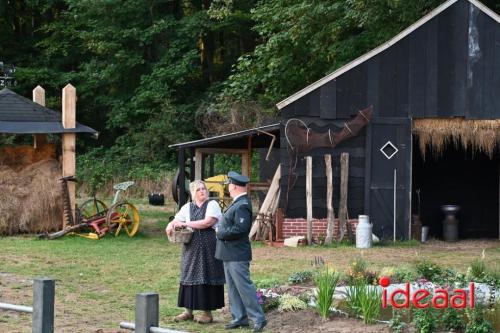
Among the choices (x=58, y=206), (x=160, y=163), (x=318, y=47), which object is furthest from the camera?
(x=160, y=163)

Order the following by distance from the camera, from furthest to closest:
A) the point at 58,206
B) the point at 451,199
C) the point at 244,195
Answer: the point at 451,199, the point at 58,206, the point at 244,195

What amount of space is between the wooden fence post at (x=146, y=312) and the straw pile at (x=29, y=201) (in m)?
13.3

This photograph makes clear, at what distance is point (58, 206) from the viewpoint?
796 inches

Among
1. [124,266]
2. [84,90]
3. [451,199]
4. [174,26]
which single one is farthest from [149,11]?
Result: [124,266]

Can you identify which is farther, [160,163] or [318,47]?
[160,163]

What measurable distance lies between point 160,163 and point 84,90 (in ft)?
18.2

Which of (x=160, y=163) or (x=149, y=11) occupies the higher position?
(x=149, y=11)

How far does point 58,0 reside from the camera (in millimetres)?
38219

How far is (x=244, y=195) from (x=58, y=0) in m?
29.8

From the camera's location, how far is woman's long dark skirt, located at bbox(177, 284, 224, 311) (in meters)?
10.4

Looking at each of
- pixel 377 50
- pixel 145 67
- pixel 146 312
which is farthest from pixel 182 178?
pixel 145 67

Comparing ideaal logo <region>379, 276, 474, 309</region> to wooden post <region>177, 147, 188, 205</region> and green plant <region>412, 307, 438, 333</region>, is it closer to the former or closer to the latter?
green plant <region>412, 307, 438, 333</region>

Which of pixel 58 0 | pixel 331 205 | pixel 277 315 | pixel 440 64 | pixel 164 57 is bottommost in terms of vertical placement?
pixel 277 315

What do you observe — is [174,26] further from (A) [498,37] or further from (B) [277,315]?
(B) [277,315]
